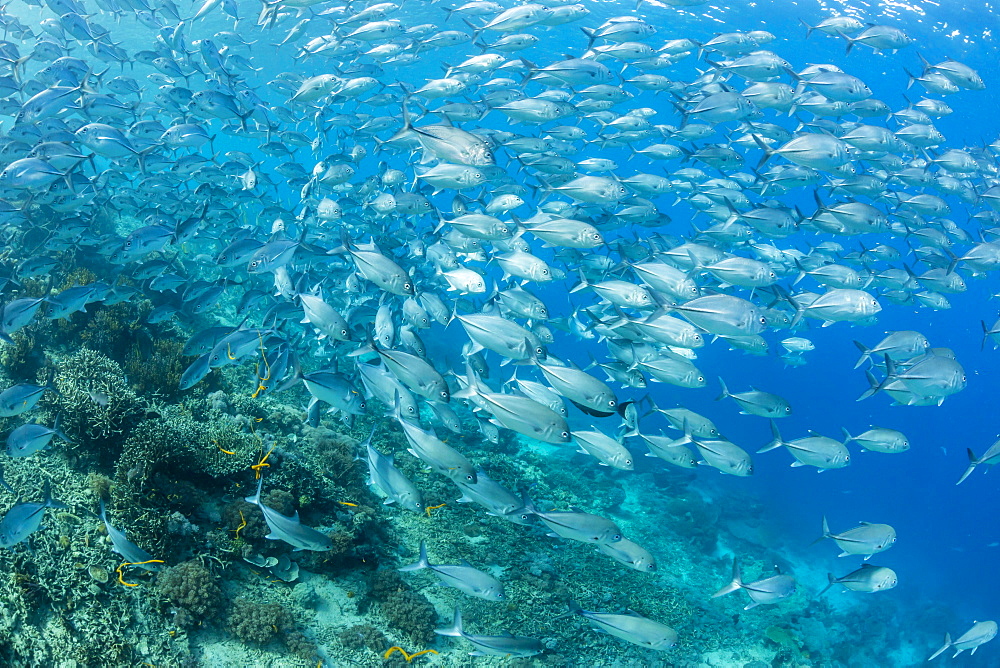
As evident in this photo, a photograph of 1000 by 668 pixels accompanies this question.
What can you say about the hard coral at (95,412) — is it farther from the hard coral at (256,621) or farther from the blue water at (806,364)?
the blue water at (806,364)

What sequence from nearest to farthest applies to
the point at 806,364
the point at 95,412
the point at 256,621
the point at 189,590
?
the point at 189,590, the point at 256,621, the point at 95,412, the point at 806,364

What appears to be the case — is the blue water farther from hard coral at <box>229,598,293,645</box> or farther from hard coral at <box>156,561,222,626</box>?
hard coral at <box>156,561,222,626</box>

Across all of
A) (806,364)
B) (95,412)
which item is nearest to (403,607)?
(95,412)

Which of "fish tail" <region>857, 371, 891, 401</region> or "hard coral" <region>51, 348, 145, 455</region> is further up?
"fish tail" <region>857, 371, 891, 401</region>

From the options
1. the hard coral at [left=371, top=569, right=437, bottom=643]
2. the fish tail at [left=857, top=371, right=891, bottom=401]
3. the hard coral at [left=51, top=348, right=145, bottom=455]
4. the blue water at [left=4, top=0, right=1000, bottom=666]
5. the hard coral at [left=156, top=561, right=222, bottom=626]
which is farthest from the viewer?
the blue water at [left=4, top=0, right=1000, bottom=666]

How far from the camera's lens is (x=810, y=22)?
83.1ft

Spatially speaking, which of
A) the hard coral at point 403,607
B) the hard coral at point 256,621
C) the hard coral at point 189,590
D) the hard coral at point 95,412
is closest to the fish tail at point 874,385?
the hard coral at point 403,607

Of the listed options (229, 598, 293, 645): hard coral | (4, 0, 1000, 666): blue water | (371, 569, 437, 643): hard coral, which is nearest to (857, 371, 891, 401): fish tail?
(4, 0, 1000, 666): blue water

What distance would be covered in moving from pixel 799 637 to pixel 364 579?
10.1 metres

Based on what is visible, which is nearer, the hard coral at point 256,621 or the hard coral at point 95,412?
the hard coral at point 256,621

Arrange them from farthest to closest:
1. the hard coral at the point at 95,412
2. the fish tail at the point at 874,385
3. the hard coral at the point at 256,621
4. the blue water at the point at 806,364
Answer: the blue water at the point at 806,364, the fish tail at the point at 874,385, the hard coral at the point at 95,412, the hard coral at the point at 256,621

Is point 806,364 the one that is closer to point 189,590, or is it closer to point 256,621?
point 256,621

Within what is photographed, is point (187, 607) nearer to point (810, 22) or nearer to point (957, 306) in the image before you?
point (810, 22)

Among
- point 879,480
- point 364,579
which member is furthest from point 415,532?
point 879,480
